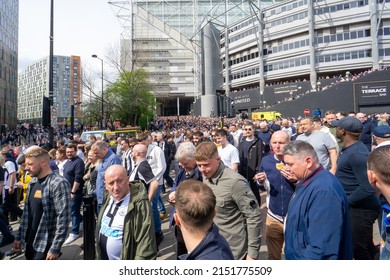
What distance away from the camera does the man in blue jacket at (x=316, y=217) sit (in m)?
1.81

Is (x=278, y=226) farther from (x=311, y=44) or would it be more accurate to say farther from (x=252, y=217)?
(x=311, y=44)

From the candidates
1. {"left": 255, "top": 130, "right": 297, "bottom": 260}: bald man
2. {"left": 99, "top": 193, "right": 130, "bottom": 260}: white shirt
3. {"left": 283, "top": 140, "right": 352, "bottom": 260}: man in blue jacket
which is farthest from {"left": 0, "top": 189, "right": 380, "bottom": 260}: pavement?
{"left": 283, "top": 140, "right": 352, "bottom": 260}: man in blue jacket

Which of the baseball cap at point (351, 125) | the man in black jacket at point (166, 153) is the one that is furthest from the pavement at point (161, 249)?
the man in black jacket at point (166, 153)

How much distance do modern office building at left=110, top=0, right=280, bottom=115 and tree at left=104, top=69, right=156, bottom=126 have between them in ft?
89.9

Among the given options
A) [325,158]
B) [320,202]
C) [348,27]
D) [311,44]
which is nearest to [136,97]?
[325,158]

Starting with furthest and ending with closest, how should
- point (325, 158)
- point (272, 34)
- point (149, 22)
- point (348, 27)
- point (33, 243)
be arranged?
1. point (149, 22)
2. point (272, 34)
3. point (348, 27)
4. point (325, 158)
5. point (33, 243)

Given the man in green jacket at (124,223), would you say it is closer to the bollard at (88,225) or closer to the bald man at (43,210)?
the bald man at (43,210)

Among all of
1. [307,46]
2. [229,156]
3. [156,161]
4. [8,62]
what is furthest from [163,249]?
[8,62]

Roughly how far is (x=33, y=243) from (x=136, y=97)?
2666 cm

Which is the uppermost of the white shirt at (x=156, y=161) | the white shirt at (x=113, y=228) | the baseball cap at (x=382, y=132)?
the baseball cap at (x=382, y=132)

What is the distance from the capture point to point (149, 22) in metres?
63.9

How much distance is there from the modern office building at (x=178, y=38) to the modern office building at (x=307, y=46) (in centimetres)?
856

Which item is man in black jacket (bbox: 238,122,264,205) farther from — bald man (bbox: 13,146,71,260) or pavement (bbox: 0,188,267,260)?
bald man (bbox: 13,146,71,260)

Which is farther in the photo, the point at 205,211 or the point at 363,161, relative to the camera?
the point at 363,161
